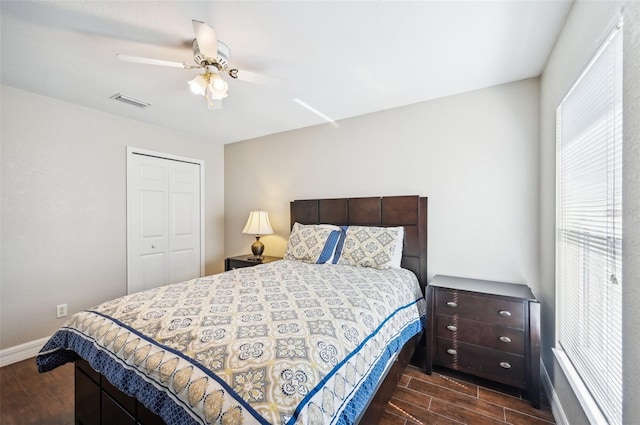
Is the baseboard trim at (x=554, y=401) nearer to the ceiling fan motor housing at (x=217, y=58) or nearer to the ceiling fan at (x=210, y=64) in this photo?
the ceiling fan at (x=210, y=64)

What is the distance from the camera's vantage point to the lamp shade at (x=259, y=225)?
11.8 ft

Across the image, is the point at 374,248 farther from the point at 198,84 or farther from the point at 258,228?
the point at 198,84

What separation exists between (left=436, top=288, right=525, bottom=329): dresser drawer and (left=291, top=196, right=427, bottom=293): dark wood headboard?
1.56 ft

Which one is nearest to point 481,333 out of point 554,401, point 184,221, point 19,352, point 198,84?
point 554,401

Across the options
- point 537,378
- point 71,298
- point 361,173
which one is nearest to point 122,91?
point 71,298

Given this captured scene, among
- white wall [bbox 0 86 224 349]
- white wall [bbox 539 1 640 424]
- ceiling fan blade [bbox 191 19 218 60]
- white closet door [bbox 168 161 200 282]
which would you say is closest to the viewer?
white wall [bbox 539 1 640 424]

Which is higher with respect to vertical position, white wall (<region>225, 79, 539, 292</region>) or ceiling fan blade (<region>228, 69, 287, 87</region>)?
ceiling fan blade (<region>228, 69, 287, 87</region>)

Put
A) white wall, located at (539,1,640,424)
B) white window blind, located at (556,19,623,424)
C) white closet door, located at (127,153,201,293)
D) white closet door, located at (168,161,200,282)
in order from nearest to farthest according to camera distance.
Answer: white wall, located at (539,1,640,424)
white window blind, located at (556,19,623,424)
white closet door, located at (127,153,201,293)
white closet door, located at (168,161,200,282)

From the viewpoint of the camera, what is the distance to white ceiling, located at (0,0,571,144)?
1536mm

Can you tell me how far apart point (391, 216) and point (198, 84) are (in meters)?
2.06

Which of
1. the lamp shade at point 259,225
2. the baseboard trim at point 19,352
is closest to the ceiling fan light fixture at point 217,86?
the lamp shade at point 259,225

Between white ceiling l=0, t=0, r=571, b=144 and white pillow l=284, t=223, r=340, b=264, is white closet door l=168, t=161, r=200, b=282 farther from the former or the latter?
white pillow l=284, t=223, r=340, b=264

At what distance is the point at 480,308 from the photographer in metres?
2.04

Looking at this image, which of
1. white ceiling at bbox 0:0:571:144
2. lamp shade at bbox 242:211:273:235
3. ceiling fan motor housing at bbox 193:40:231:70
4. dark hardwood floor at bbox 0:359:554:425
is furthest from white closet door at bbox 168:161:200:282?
ceiling fan motor housing at bbox 193:40:231:70
